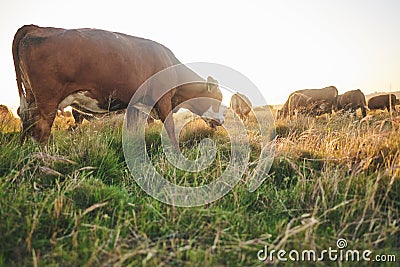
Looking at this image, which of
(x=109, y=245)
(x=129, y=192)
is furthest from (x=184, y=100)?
(x=109, y=245)

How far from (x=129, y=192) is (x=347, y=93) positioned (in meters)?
18.3

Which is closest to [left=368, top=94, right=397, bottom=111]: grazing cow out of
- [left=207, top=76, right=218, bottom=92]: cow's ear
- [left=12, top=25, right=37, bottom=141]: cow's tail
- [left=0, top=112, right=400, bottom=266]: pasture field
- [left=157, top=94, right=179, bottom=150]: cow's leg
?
[left=207, top=76, right=218, bottom=92]: cow's ear

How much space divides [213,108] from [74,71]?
3.64 metres

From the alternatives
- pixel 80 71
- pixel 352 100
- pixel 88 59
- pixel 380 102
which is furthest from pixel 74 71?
pixel 380 102

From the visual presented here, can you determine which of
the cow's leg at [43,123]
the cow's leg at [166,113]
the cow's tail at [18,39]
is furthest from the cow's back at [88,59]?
the cow's leg at [166,113]

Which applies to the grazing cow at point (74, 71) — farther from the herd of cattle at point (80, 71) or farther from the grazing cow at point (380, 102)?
the grazing cow at point (380, 102)

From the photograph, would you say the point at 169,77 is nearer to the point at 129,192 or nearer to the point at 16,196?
the point at 129,192

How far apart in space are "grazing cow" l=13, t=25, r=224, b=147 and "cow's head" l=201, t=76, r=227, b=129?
6.00 ft

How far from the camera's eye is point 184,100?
6.44 metres

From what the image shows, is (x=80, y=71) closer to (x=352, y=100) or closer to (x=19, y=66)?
(x=19, y=66)

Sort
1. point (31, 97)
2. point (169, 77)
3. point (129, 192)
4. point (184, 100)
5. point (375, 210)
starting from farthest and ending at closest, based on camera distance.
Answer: point (184, 100) → point (169, 77) → point (31, 97) → point (129, 192) → point (375, 210)

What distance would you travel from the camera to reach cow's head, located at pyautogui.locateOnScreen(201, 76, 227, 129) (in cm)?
675

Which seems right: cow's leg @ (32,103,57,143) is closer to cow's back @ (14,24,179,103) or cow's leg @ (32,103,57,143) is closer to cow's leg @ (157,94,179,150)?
cow's back @ (14,24,179,103)

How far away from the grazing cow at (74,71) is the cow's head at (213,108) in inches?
72.0
